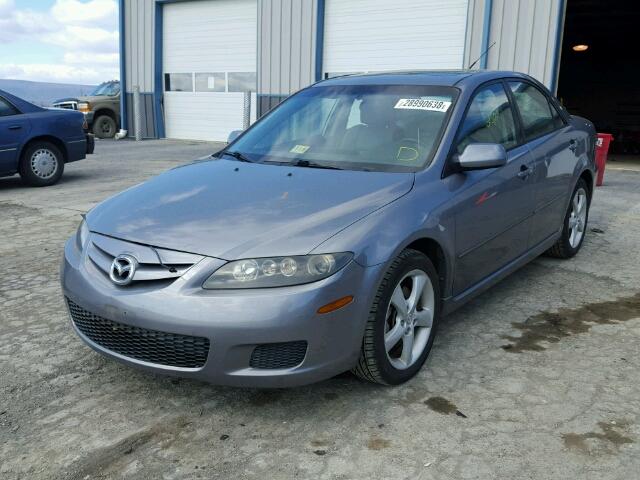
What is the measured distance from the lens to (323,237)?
2652mm

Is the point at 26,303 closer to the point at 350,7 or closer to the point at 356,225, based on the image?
the point at 356,225

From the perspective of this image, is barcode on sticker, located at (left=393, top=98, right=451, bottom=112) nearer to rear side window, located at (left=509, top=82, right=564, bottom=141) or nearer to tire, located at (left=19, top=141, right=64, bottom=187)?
rear side window, located at (left=509, top=82, right=564, bottom=141)

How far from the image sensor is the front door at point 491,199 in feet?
11.2

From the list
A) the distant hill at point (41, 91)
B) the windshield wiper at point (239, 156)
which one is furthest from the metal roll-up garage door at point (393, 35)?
the distant hill at point (41, 91)

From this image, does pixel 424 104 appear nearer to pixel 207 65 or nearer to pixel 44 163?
pixel 44 163

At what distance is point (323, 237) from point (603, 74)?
25.0m

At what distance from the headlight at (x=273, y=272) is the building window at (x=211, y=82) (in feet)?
47.9

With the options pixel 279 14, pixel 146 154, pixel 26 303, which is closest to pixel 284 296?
pixel 26 303

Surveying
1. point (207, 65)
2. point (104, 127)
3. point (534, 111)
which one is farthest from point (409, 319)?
point (104, 127)

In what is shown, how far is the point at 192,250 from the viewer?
264cm

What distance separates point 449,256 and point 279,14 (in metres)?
12.7

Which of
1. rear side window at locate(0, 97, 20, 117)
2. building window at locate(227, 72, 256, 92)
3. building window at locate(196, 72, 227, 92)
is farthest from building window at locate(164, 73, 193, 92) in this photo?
rear side window at locate(0, 97, 20, 117)

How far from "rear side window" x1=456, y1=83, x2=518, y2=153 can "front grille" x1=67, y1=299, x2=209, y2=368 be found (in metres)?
1.82

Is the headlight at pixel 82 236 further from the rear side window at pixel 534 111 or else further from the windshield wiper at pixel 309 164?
the rear side window at pixel 534 111
